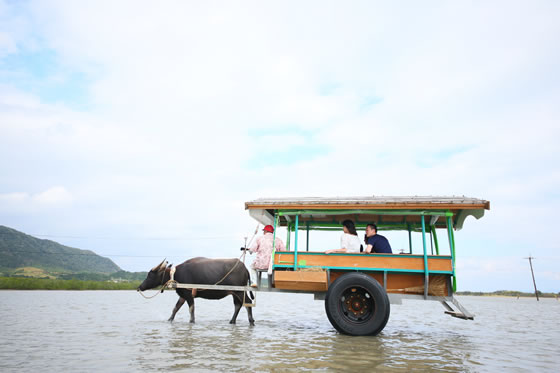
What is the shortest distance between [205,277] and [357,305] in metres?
3.88

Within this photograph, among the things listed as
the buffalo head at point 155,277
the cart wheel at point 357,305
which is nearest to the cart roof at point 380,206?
the cart wheel at point 357,305

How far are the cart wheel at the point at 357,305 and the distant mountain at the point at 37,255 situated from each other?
134403 mm

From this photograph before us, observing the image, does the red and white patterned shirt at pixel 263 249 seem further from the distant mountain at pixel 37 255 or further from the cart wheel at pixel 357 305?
the distant mountain at pixel 37 255

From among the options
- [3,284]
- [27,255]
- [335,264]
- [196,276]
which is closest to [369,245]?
[335,264]

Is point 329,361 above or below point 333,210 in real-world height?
below

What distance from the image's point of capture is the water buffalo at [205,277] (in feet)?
30.5

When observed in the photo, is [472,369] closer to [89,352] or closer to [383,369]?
→ [383,369]

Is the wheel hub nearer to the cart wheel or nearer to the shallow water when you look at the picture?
the cart wheel

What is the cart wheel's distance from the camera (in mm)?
7160

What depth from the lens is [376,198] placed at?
8.09 m

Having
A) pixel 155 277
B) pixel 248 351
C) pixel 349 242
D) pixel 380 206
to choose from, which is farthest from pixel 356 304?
pixel 155 277

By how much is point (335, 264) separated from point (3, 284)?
3884 cm

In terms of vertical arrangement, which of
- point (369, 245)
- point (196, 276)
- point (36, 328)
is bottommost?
point (36, 328)

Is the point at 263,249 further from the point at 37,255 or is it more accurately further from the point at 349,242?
the point at 37,255
